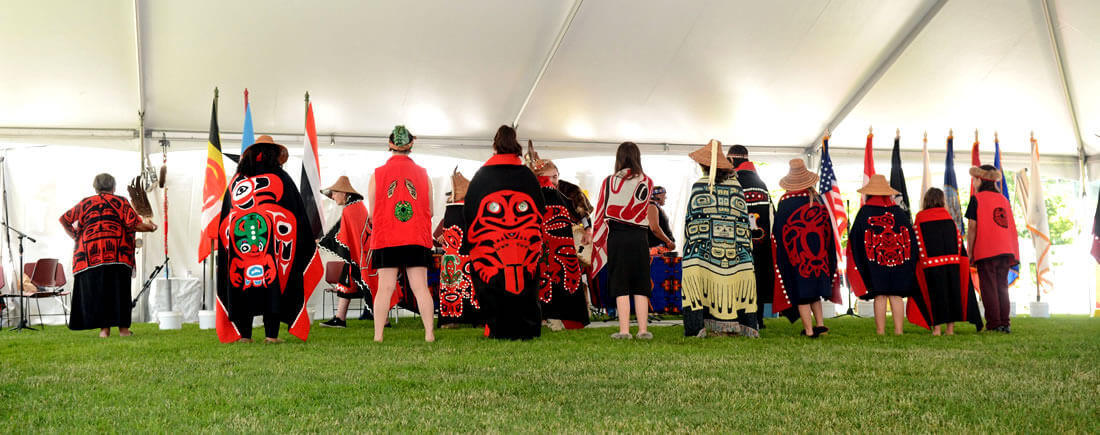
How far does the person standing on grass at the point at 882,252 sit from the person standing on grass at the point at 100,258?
6208 mm

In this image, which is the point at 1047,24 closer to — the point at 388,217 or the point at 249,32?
the point at 388,217

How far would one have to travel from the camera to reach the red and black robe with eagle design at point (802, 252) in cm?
656

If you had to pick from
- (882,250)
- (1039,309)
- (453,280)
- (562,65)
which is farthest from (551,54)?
(1039,309)

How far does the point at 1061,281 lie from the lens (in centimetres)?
1470

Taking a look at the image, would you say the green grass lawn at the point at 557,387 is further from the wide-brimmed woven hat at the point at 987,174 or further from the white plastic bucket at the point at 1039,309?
Result: the white plastic bucket at the point at 1039,309

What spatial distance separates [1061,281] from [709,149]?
11.6m

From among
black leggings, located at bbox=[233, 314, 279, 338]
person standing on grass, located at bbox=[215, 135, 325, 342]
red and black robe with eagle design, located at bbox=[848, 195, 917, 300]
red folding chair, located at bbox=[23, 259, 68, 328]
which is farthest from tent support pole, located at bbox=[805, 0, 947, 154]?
red folding chair, located at bbox=[23, 259, 68, 328]

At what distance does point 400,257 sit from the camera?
5.88 meters

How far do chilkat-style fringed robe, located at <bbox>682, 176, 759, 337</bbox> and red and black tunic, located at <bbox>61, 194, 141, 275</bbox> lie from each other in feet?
15.6

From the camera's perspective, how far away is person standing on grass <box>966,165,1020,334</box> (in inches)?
297

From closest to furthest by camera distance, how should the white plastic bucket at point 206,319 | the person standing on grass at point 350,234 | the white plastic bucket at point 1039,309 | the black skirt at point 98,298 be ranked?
the black skirt at point 98,298
the person standing on grass at point 350,234
the white plastic bucket at point 206,319
the white plastic bucket at point 1039,309

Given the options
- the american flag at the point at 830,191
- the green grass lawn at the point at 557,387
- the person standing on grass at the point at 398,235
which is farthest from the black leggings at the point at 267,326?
the american flag at the point at 830,191

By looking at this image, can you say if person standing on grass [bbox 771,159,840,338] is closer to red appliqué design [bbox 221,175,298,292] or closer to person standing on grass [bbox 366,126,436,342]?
person standing on grass [bbox 366,126,436,342]

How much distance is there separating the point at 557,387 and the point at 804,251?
3849 millimetres
